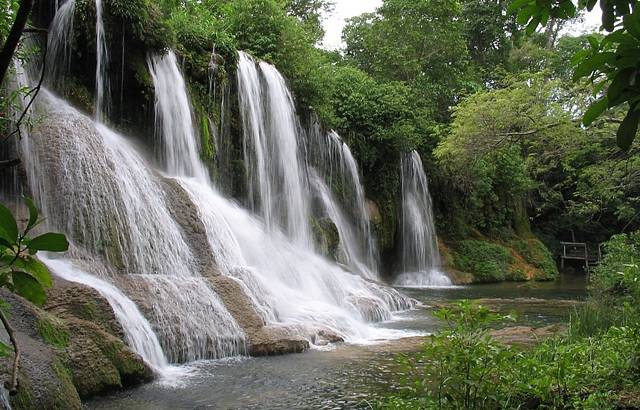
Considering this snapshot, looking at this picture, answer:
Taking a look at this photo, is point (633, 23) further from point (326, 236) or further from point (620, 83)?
point (326, 236)

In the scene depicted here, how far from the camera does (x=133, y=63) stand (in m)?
11.9

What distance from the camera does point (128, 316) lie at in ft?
23.2

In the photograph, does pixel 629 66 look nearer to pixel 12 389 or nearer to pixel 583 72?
pixel 583 72

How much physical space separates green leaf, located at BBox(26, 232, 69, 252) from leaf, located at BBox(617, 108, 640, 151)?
4.93ft

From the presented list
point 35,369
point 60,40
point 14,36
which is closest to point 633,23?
point 14,36

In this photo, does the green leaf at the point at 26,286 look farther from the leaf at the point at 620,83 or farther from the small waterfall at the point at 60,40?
the small waterfall at the point at 60,40

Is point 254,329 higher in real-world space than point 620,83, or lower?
lower

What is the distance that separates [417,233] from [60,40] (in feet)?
50.5

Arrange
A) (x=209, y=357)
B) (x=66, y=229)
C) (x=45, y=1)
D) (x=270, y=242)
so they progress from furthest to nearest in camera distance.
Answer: (x=270, y=242) < (x=45, y=1) < (x=66, y=229) < (x=209, y=357)

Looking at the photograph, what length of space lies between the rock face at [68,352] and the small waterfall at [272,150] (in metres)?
8.43

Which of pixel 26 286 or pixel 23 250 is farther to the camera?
pixel 26 286

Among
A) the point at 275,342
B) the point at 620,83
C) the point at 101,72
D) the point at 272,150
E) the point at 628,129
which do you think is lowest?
the point at 275,342

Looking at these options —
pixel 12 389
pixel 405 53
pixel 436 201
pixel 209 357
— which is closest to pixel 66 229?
pixel 209 357

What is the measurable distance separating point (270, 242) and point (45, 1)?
20.9 feet
